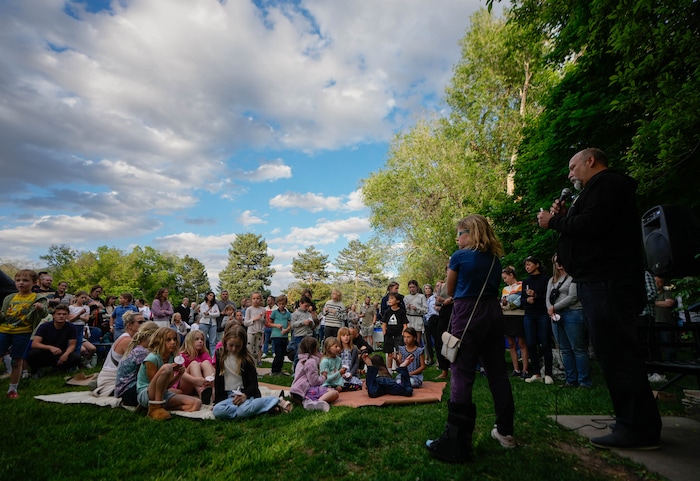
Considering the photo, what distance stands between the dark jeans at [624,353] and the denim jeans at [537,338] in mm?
3906

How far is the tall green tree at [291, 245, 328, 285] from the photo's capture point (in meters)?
71.8

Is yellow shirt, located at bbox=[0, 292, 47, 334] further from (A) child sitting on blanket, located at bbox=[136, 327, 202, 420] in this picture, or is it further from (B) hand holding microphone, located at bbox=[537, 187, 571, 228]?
(B) hand holding microphone, located at bbox=[537, 187, 571, 228]

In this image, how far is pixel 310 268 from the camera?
2825 inches

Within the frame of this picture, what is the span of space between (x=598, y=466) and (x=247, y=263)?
7159 cm

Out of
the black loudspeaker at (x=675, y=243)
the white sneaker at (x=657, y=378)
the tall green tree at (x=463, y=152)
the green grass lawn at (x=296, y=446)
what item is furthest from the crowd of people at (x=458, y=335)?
the tall green tree at (x=463, y=152)

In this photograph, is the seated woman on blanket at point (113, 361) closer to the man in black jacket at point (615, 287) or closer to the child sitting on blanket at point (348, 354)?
the child sitting on blanket at point (348, 354)

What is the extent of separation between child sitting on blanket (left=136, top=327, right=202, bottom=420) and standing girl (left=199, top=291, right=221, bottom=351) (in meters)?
5.54

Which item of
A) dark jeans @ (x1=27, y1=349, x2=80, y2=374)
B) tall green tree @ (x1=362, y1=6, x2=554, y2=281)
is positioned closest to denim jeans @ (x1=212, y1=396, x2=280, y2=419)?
dark jeans @ (x1=27, y1=349, x2=80, y2=374)

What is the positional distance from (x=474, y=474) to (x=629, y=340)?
148cm

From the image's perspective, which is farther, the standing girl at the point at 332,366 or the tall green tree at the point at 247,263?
the tall green tree at the point at 247,263

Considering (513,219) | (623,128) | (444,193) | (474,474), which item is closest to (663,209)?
(474,474)

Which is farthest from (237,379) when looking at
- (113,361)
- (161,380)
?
(113,361)

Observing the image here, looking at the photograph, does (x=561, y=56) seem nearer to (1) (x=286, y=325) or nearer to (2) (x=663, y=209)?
(2) (x=663, y=209)

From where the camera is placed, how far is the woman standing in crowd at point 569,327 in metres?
5.55
